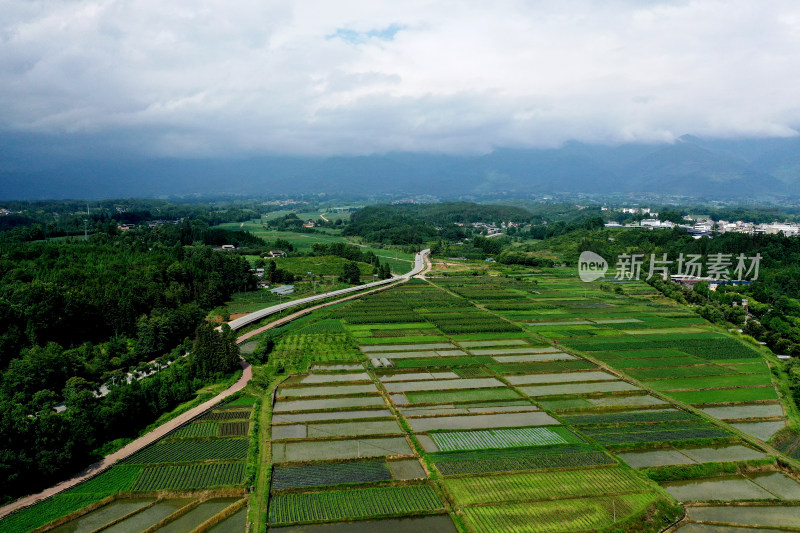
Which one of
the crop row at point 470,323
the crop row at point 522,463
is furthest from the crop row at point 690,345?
the crop row at point 522,463

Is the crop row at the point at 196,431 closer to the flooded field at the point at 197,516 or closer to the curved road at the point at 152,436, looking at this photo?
the curved road at the point at 152,436

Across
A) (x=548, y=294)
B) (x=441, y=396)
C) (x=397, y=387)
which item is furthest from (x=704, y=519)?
(x=548, y=294)

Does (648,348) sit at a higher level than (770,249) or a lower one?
lower

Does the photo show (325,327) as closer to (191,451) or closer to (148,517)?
(191,451)

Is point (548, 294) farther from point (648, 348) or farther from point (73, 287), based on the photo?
point (73, 287)

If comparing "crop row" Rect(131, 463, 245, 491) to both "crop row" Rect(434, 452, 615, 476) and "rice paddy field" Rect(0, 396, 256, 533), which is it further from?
"crop row" Rect(434, 452, 615, 476)

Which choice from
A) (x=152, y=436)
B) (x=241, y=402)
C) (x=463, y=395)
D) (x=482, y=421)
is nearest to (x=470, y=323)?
(x=463, y=395)

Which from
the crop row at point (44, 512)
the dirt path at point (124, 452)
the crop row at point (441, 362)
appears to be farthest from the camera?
the crop row at point (441, 362)

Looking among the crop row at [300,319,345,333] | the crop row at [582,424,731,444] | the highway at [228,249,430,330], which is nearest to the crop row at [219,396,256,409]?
the crop row at [300,319,345,333]
